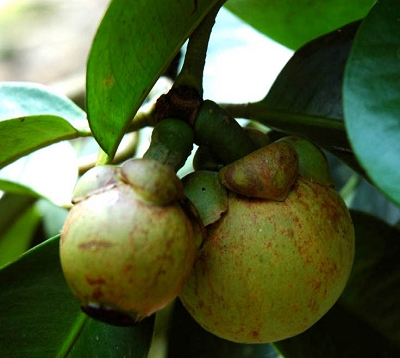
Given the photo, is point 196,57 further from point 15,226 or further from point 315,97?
point 15,226

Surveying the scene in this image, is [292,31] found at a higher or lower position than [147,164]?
lower

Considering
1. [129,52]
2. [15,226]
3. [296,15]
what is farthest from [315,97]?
[15,226]

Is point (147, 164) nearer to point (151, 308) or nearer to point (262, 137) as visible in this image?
point (151, 308)

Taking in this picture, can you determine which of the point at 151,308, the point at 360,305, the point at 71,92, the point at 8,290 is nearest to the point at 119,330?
the point at 8,290

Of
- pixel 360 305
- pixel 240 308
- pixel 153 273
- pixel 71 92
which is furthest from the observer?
pixel 71 92

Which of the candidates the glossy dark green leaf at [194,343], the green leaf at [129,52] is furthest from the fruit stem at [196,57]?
the glossy dark green leaf at [194,343]

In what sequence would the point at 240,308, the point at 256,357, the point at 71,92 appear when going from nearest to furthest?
the point at 240,308 < the point at 256,357 < the point at 71,92
